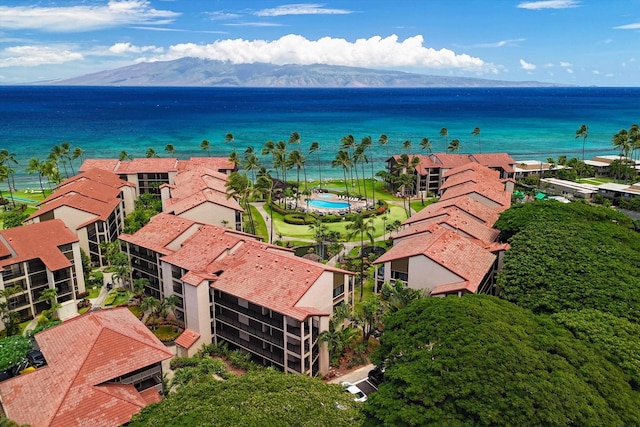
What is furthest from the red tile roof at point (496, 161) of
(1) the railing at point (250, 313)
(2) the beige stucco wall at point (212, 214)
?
(1) the railing at point (250, 313)

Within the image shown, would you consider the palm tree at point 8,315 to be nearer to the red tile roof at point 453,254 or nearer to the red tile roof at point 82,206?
the red tile roof at point 82,206

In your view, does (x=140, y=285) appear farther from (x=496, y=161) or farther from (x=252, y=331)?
(x=496, y=161)

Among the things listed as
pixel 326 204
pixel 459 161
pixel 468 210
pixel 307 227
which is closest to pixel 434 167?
pixel 459 161

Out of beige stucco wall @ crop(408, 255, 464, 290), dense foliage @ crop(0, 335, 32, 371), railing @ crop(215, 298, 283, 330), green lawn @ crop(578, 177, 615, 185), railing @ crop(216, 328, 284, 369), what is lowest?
railing @ crop(216, 328, 284, 369)

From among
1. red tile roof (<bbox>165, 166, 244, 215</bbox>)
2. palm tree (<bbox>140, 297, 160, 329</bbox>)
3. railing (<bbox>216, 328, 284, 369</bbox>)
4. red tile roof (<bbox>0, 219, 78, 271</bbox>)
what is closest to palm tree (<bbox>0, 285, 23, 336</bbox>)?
red tile roof (<bbox>0, 219, 78, 271</bbox>)

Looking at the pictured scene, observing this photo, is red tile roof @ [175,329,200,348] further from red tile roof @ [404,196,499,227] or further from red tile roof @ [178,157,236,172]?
red tile roof @ [178,157,236,172]

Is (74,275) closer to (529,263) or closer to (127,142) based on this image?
(529,263)
